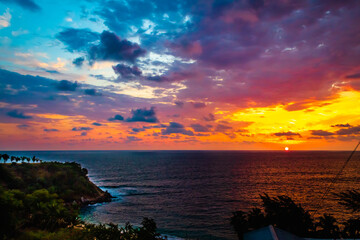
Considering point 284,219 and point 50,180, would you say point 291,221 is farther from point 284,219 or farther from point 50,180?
point 50,180

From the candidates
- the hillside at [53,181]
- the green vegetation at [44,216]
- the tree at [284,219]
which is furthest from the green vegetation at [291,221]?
the hillside at [53,181]

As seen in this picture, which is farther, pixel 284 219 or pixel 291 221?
pixel 284 219

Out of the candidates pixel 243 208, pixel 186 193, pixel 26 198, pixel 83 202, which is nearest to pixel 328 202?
pixel 243 208

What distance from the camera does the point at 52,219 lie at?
27.8 metres

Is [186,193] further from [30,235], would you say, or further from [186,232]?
[30,235]

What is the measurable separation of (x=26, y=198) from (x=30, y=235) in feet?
22.8

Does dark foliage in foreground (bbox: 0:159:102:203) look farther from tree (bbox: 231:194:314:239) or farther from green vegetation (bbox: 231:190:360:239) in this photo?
green vegetation (bbox: 231:190:360:239)

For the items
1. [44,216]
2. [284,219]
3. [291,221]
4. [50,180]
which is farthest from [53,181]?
[291,221]

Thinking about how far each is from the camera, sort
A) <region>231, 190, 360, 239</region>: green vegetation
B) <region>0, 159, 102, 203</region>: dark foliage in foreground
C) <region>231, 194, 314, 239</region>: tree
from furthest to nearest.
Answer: <region>0, 159, 102, 203</region>: dark foliage in foreground < <region>231, 194, 314, 239</region>: tree < <region>231, 190, 360, 239</region>: green vegetation

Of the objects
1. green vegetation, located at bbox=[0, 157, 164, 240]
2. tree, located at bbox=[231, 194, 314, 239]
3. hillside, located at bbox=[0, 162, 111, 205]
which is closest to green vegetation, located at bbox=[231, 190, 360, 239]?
tree, located at bbox=[231, 194, 314, 239]

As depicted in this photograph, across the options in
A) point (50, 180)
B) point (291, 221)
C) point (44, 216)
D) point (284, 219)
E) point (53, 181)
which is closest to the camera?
point (291, 221)

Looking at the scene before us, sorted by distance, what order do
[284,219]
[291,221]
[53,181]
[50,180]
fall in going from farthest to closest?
[53,181] < [50,180] < [284,219] < [291,221]

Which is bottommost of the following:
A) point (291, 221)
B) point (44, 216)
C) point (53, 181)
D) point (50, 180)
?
point (53, 181)

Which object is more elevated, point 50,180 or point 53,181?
point 50,180
